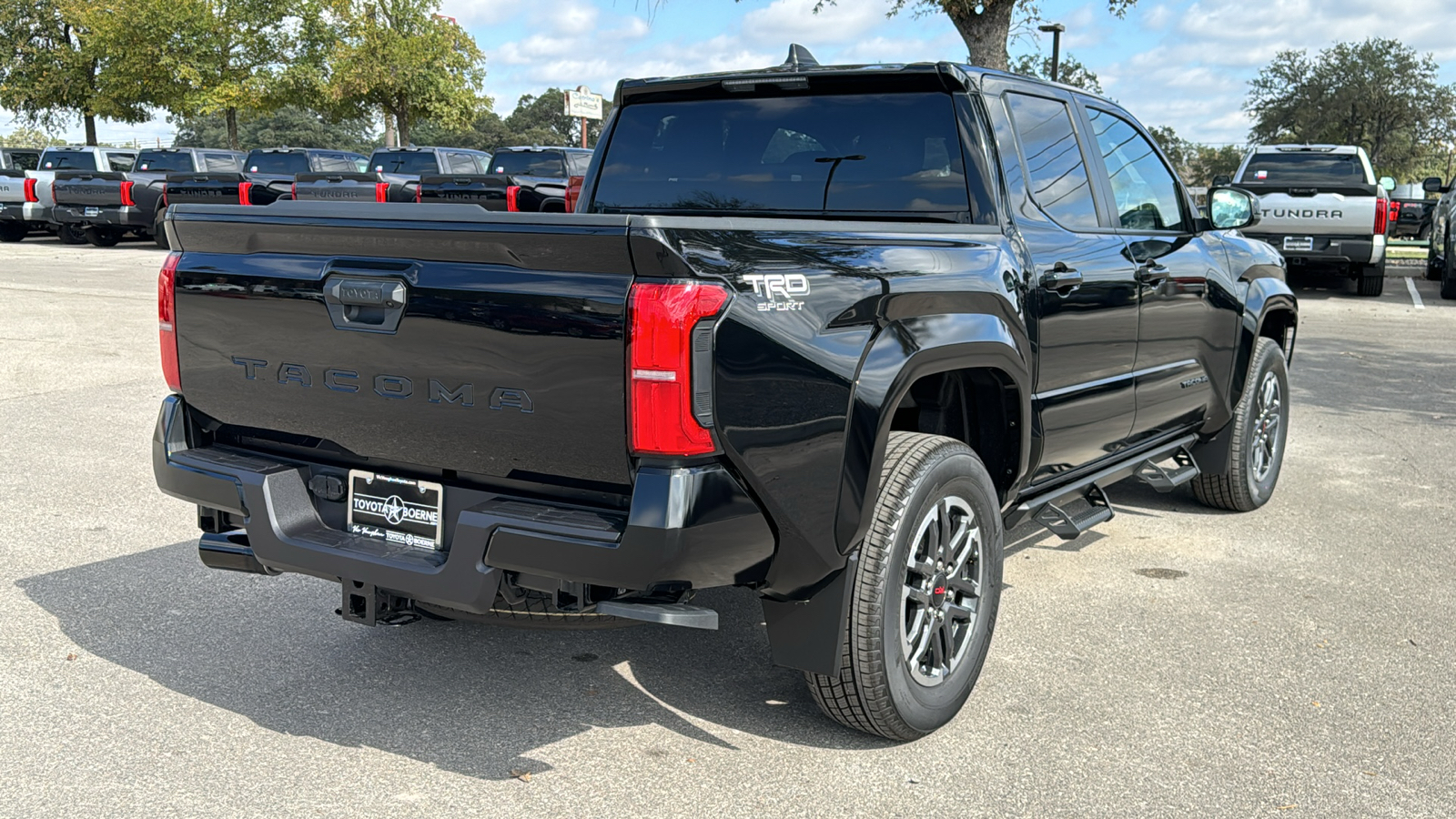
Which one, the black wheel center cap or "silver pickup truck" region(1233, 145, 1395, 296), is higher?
"silver pickup truck" region(1233, 145, 1395, 296)

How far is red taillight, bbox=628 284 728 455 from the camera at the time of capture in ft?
9.07

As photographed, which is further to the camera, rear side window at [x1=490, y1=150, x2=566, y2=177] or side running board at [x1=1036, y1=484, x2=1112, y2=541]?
rear side window at [x1=490, y1=150, x2=566, y2=177]

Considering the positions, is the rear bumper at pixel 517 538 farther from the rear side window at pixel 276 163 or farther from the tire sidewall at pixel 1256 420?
the rear side window at pixel 276 163

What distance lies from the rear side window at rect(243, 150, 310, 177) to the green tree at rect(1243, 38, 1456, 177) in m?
38.5

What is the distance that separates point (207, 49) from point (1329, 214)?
105 feet

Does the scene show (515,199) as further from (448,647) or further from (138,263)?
(448,647)

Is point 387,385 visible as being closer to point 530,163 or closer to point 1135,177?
point 1135,177

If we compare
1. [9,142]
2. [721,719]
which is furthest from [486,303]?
[9,142]

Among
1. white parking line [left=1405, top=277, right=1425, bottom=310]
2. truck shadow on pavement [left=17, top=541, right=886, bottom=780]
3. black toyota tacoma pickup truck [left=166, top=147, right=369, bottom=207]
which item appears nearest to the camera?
truck shadow on pavement [left=17, top=541, right=886, bottom=780]

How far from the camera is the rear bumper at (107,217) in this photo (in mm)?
22406

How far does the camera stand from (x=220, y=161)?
1013 inches

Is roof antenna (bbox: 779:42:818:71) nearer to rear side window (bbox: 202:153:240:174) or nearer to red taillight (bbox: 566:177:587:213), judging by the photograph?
red taillight (bbox: 566:177:587:213)

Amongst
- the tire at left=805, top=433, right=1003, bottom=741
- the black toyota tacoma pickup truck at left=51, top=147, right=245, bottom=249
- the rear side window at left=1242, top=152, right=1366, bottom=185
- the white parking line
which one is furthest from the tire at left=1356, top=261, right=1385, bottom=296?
the black toyota tacoma pickup truck at left=51, top=147, right=245, bottom=249

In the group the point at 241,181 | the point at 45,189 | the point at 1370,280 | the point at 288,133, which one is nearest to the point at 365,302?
→ the point at 1370,280
